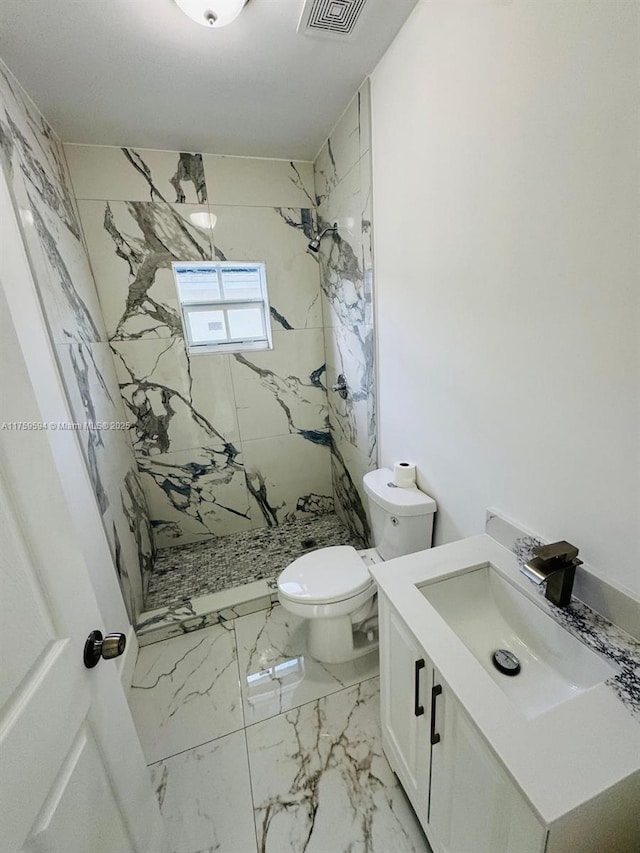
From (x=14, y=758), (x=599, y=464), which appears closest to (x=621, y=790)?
(x=599, y=464)

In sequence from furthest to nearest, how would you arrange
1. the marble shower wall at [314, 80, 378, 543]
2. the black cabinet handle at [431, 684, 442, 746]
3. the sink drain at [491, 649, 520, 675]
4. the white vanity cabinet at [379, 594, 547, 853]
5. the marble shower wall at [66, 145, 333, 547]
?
the marble shower wall at [66, 145, 333, 547] → the marble shower wall at [314, 80, 378, 543] → the sink drain at [491, 649, 520, 675] → the black cabinet handle at [431, 684, 442, 746] → the white vanity cabinet at [379, 594, 547, 853]

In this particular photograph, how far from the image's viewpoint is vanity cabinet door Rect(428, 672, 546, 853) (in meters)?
0.56

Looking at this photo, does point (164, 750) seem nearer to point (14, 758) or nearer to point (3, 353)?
point (14, 758)

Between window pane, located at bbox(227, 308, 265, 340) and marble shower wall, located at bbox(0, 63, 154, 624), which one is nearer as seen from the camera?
marble shower wall, located at bbox(0, 63, 154, 624)

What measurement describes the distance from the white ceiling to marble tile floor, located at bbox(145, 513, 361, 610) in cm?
248

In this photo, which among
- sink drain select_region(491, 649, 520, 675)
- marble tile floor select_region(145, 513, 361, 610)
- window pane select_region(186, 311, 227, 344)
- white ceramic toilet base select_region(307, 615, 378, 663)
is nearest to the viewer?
sink drain select_region(491, 649, 520, 675)

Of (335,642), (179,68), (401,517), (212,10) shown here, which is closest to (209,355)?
(179,68)

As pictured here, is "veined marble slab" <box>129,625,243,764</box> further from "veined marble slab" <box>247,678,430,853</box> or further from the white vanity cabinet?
the white vanity cabinet

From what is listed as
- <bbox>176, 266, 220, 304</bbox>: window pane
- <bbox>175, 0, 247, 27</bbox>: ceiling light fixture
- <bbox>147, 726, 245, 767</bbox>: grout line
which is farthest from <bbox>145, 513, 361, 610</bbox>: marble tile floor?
<bbox>175, 0, 247, 27</bbox>: ceiling light fixture

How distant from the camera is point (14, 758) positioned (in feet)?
1.47

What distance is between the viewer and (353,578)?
1466 mm


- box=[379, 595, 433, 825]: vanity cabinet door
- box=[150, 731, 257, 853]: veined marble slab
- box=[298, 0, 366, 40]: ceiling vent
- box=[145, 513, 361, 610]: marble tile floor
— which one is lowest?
box=[150, 731, 257, 853]: veined marble slab

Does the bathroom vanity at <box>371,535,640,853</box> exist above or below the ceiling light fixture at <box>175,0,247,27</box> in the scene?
below

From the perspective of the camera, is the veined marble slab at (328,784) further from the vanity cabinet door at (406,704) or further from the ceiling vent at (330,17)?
the ceiling vent at (330,17)
